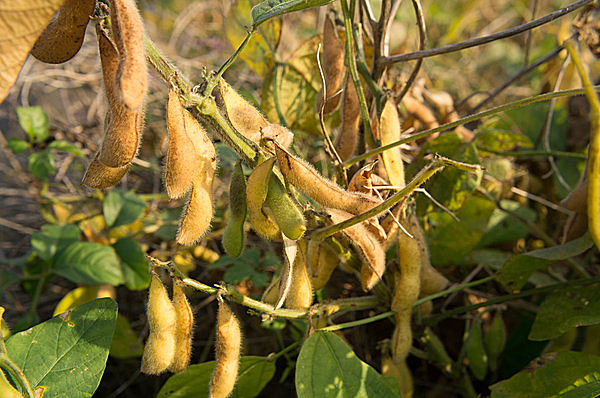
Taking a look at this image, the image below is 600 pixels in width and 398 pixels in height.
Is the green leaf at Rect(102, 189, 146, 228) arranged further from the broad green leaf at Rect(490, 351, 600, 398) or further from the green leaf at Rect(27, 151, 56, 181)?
the broad green leaf at Rect(490, 351, 600, 398)

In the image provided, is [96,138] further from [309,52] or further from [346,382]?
[346,382]

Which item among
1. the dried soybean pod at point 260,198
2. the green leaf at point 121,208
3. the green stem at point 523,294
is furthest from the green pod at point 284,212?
the green leaf at point 121,208

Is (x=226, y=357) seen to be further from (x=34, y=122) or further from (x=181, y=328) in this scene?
(x=34, y=122)

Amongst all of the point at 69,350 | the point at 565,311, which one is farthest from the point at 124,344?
the point at 565,311

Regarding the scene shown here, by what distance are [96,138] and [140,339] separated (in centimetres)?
80

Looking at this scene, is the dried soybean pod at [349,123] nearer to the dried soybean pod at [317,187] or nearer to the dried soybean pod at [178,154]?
the dried soybean pod at [317,187]

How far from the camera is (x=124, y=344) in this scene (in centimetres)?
124

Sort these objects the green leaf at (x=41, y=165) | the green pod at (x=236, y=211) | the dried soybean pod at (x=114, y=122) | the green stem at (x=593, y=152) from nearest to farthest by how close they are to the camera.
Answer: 1. the green stem at (x=593, y=152)
2. the dried soybean pod at (x=114, y=122)
3. the green pod at (x=236, y=211)
4. the green leaf at (x=41, y=165)

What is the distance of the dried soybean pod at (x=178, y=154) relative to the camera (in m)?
0.60

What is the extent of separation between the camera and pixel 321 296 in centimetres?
105

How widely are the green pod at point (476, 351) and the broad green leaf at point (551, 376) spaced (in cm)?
14

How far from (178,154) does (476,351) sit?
0.79 meters

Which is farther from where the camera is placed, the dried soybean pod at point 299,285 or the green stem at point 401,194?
the dried soybean pod at point 299,285

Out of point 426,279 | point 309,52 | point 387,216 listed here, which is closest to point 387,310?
point 426,279
